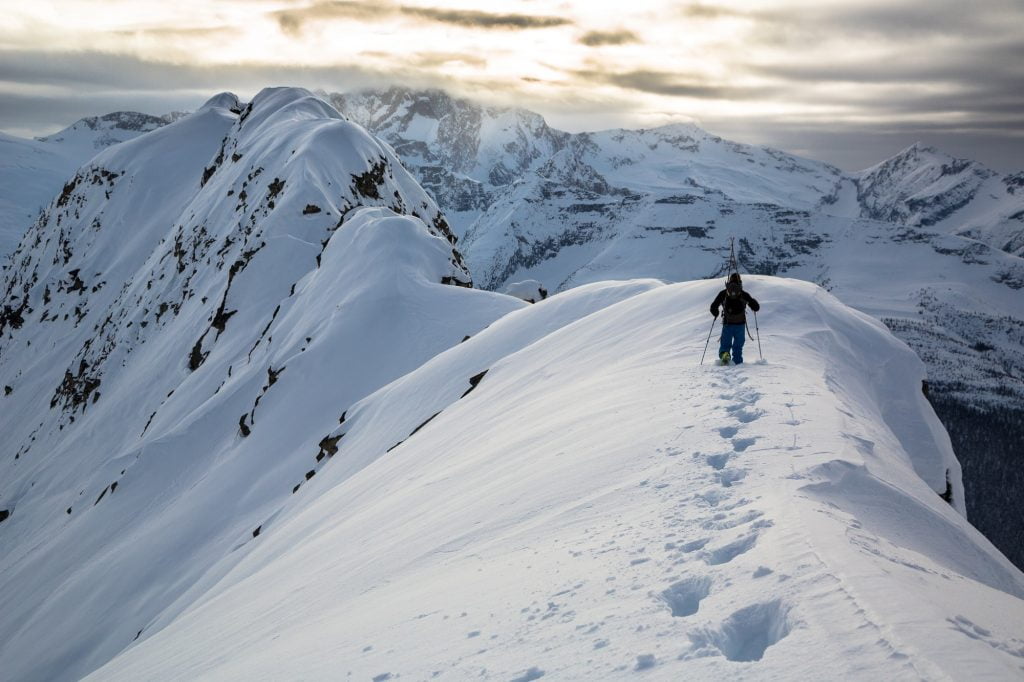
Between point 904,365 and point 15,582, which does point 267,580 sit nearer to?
point 904,365

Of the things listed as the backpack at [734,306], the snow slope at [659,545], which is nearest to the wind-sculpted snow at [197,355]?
the snow slope at [659,545]

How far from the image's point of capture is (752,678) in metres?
4.36

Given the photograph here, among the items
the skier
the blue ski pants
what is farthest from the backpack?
the blue ski pants

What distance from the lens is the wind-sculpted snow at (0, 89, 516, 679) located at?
109 feet

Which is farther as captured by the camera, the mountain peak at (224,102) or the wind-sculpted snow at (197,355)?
the mountain peak at (224,102)

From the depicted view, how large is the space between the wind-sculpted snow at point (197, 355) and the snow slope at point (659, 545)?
14.3m

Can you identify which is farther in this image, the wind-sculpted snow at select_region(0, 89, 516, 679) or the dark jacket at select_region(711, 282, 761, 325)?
the wind-sculpted snow at select_region(0, 89, 516, 679)

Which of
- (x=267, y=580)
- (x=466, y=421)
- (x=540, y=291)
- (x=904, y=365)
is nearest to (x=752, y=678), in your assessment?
(x=267, y=580)

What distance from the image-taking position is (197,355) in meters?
53.5

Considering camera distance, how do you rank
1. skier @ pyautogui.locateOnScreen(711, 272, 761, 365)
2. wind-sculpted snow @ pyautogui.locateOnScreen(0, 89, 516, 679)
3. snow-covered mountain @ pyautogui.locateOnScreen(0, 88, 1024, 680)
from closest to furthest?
snow-covered mountain @ pyautogui.locateOnScreen(0, 88, 1024, 680) < skier @ pyautogui.locateOnScreen(711, 272, 761, 365) < wind-sculpted snow @ pyautogui.locateOnScreen(0, 89, 516, 679)

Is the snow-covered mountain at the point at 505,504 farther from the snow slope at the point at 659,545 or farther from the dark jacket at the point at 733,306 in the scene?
the dark jacket at the point at 733,306

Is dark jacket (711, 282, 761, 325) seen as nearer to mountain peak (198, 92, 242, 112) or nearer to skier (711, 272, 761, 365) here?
skier (711, 272, 761, 365)

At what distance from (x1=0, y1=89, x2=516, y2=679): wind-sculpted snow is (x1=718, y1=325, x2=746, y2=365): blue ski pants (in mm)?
18822

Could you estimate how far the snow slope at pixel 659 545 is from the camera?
193 inches
